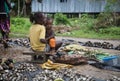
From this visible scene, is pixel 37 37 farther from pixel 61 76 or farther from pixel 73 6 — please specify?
pixel 73 6

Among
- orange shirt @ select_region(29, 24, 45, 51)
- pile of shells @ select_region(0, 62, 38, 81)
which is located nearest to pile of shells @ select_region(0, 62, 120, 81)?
pile of shells @ select_region(0, 62, 38, 81)

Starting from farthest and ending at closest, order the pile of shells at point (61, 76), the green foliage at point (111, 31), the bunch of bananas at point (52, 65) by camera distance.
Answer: the green foliage at point (111, 31)
the bunch of bananas at point (52, 65)
the pile of shells at point (61, 76)

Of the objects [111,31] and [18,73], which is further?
Answer: [111,31]

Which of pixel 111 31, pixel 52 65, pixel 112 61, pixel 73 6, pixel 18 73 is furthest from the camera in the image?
pixel 73 6

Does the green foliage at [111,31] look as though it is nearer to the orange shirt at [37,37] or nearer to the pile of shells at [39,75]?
the orange shirt at [37,37]

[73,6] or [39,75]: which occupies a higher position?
[73,6]

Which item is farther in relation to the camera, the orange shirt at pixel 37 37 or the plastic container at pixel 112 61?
the plastic container at pixel 112 61

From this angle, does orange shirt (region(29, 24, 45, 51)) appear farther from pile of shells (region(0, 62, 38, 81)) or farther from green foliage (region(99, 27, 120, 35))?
green foliage (region(99, 27, 120, 35))

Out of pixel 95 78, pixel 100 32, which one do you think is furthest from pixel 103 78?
pixel 100 32

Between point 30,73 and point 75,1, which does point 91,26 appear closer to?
point 75,1

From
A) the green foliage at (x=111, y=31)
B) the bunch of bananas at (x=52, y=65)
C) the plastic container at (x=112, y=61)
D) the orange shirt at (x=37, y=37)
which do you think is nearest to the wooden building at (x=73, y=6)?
the green foliage at (x=111, y=31)

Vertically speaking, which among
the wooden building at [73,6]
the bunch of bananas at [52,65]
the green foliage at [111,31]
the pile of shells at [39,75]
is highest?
the wooden building at [73,6]

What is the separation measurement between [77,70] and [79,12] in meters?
21.6

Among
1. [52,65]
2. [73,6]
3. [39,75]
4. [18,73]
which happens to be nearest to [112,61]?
[52,65]
